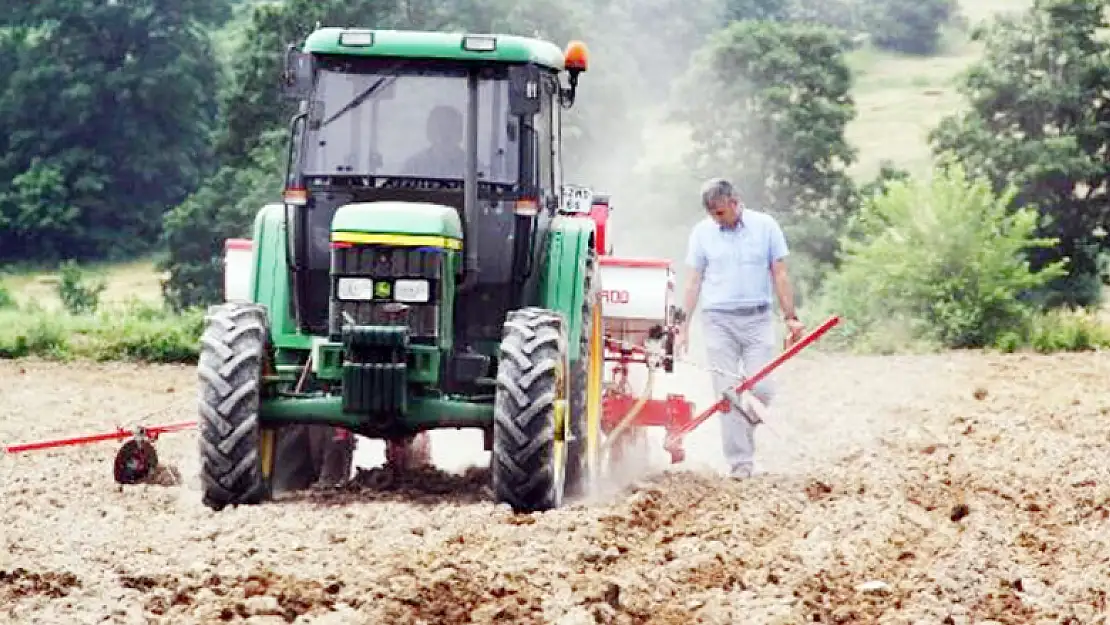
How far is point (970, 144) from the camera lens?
4903 cm

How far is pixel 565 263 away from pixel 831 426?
18.6ft

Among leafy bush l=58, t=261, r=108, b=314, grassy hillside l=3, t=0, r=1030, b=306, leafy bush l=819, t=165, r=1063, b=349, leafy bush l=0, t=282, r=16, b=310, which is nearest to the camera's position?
leafy bush l=819, t=165, r=1063, b=349

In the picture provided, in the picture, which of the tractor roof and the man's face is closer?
the tractor roof

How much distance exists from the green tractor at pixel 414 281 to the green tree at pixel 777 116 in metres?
40.6

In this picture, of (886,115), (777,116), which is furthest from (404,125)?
(886,115)

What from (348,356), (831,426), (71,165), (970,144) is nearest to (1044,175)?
(970,144)

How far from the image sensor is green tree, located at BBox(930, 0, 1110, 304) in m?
47.9

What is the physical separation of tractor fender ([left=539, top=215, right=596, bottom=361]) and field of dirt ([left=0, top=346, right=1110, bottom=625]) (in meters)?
0.99

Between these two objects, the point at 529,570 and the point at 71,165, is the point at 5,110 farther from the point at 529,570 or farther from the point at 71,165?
the point at 529,570

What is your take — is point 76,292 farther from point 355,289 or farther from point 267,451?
point 355,289

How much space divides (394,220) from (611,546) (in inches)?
80.8

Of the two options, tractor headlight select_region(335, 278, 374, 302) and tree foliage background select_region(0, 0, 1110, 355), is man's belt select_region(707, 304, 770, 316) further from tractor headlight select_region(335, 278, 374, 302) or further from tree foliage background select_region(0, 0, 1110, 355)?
tree foliage background select_region(0, 0, 1110, 355)

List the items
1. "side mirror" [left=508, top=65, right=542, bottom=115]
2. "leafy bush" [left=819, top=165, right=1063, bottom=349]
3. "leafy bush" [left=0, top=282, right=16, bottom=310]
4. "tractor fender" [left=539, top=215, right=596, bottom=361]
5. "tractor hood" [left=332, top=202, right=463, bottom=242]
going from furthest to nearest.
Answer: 1. "leafy bush" [left=0, top=282, right=16, bottom=310]
2. "leafy bush" [left=819, top=165, right=1063, bottom=349]
3. "tractor fender" [left=539, top=215, right=596, bottom=361]
4. "side mirror" [left=508, top=65, right=542, bottom=115]
5. "tractor hood" [left=332, top=202, right=463, bottom=242]

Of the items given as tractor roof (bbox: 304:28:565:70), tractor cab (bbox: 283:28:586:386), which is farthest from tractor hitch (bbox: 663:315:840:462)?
tractor roof (bbox: 304:28:565:70)
